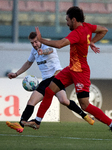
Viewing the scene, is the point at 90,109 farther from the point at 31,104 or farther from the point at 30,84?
the point at 30,84

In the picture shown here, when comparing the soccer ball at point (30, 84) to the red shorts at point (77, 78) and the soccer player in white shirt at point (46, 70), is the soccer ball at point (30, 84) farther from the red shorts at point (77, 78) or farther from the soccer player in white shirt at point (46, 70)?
the red shorts at point (77, 78)

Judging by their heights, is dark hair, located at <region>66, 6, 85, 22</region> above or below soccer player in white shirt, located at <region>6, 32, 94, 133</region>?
above

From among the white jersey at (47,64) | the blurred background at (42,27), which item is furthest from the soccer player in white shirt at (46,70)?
the blurred background at (42,27)

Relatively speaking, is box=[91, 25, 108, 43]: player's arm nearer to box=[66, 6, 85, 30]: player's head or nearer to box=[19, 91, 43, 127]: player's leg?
box=[66, 6, 85, 30]: player's head

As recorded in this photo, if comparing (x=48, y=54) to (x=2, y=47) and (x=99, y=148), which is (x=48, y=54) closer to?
(x=99, y=148)

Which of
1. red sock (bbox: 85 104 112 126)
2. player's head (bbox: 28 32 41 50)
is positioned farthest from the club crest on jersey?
player's head (bbox: 28 32 41 50)

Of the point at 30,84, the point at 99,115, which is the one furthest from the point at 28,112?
the point at 99,115

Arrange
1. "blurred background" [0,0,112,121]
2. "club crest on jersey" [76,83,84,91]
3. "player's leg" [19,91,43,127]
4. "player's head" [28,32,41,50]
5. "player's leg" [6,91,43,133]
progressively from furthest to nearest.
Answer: "blurred background" [0,0,112,121] → "player's head" [28,32,41,50] → "player's leg" [19,91,43,127] → "player's leg" [6,91,43,133] → "club crest on jersey" [76,83,84,91]

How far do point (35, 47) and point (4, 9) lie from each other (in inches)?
357

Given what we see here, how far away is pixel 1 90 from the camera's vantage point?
31.6 ft

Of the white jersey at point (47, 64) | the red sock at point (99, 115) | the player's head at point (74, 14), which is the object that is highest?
the player's head at point (74, 14)

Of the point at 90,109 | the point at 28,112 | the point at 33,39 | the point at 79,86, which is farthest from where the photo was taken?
the point at 33,39

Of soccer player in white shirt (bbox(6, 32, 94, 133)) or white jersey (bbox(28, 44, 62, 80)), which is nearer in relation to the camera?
soccer player in white shirt (bbox(6, 32, 94, 133))

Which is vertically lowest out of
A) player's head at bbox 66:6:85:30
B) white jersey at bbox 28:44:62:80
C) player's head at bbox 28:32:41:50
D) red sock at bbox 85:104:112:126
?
red sock at bbox 85:104:112:126
